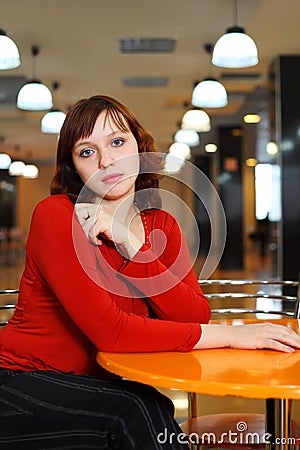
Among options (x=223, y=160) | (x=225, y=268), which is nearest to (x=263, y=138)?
(x=223, y=160)

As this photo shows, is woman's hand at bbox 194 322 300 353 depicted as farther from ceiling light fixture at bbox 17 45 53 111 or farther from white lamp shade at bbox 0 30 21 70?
ceiling light fixture at bbox 17 45 53 111

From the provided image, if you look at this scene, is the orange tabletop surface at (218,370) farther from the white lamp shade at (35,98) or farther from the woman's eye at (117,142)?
the white lamp shade at (35,98)

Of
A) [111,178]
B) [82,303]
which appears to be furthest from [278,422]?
[111,178]

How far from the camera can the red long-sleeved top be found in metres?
1.76

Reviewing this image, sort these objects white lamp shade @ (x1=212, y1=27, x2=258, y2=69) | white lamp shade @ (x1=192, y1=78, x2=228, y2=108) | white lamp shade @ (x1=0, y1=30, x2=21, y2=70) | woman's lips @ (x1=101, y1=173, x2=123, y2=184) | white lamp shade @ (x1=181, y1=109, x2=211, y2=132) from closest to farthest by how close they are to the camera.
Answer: woman's lips @ (x1=101, y1=173, x2=123, y2=184), white lamp shade @ (x1=212, y1=27, x2=258, y2=69), white lamp shade @ (x1=0, y1=30, x2=21, y2=70), white lamp shade @ (x1=192, y1=78, x2=228, y2=108), white lamp shade @ (x1=181, y1=109, x2=211, y2=132)

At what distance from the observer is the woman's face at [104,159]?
6.53ft

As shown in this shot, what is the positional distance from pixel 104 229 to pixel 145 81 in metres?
7.71

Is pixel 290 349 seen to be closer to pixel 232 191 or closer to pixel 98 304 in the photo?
pixel 98 304

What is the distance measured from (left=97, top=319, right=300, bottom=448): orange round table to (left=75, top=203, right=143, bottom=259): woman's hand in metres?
0.31

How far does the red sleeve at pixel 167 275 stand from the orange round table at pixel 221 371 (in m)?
0.23

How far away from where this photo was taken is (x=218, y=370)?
1573 millimetres

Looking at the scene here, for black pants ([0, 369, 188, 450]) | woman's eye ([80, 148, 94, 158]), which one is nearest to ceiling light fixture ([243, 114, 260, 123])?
woman's eye ([80, 148, 94, 158])

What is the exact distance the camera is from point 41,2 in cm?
586

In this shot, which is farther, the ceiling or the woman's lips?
the ceiling
